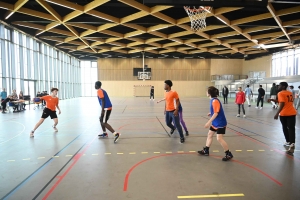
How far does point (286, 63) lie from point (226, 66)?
1226 centimetres

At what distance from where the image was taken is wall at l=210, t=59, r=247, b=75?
40469 mm

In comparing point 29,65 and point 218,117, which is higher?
point 29,65

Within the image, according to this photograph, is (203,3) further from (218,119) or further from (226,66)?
(226,66)

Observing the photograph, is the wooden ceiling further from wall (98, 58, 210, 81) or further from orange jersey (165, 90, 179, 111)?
wall (98, 58, 210, 81)

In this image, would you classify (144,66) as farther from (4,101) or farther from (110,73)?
(4,101)

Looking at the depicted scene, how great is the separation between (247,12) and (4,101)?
19940 millimetres

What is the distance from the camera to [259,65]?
117ft

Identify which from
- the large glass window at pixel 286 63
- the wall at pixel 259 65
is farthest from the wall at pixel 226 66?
the large glass window at pixel 286 63

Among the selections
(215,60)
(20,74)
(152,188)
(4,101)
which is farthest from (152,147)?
(215,60)

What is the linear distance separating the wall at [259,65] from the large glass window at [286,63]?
97 cm

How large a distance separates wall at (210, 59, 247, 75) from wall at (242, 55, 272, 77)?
95cm

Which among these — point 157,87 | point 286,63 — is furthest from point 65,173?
point 157,87

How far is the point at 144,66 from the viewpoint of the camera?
39188 millimetres

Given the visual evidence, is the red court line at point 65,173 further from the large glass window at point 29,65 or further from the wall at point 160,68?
the wall at point 160,68
